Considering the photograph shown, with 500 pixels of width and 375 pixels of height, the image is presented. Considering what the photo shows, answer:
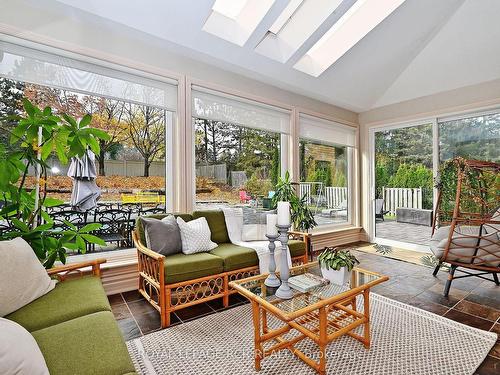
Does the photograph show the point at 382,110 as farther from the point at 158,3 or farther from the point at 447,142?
the point at 158,3

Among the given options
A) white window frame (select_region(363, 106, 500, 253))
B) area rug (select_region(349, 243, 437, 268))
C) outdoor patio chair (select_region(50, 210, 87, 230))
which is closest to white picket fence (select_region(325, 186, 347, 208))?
white window frame (select_region(363, 106, 500, 253))

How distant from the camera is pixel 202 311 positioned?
244 cm

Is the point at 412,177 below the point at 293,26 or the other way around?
below

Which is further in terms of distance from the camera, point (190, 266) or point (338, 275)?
point (190, 266)

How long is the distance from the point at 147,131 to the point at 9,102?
1222 millimetres

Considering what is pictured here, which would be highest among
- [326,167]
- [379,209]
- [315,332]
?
[326,167]

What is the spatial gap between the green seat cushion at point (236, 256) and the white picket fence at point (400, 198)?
11.3 ft

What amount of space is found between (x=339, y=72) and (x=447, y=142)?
209 centimetres

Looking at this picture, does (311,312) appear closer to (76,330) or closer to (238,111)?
(76,330)

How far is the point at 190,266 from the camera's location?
2.34m

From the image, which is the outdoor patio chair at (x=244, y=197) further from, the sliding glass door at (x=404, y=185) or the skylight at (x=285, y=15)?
the sliding glass door at (x=404, y=185)

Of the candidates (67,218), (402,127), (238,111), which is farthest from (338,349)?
(402,127)

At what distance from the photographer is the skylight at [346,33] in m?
3.45

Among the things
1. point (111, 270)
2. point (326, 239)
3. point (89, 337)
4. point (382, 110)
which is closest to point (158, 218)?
point (111, 270)
